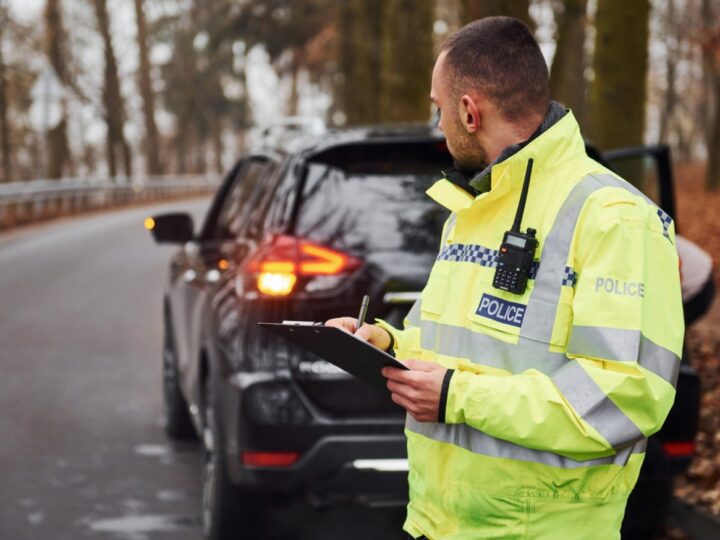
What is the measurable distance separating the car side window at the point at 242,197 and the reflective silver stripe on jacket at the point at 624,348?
321cm

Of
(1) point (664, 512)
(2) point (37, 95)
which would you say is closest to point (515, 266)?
(1) point (664, 512)

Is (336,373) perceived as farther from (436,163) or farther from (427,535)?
(427,535)

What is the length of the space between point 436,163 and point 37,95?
25.5m

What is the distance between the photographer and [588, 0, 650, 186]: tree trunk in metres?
9.36

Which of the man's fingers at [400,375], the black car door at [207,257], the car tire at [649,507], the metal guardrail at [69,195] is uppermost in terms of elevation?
the man's fingers at [400,375]

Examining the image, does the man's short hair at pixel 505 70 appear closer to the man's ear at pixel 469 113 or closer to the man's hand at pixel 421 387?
the man's ear at pixel 469 113

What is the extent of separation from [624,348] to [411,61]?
15776 millimetres

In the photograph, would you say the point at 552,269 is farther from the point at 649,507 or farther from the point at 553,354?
the point at 649,507

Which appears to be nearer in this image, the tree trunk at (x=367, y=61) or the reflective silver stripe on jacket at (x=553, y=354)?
the reflective silver stripe on jacket at (x=553, y=354)

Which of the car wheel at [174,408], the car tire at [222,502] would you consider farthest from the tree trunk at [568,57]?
the car tire at [222,502]

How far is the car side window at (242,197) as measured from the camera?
5492 millimetres

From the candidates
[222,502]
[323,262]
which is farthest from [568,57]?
[222,502]

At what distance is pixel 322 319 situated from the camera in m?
4.58

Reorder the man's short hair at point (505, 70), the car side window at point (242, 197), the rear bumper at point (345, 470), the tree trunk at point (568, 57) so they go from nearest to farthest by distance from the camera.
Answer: the man's short hair at point (505, 70), the rear bumper at point (345, 470), the car side window at point (242, 197), the tree trunk at point (568, 57)
